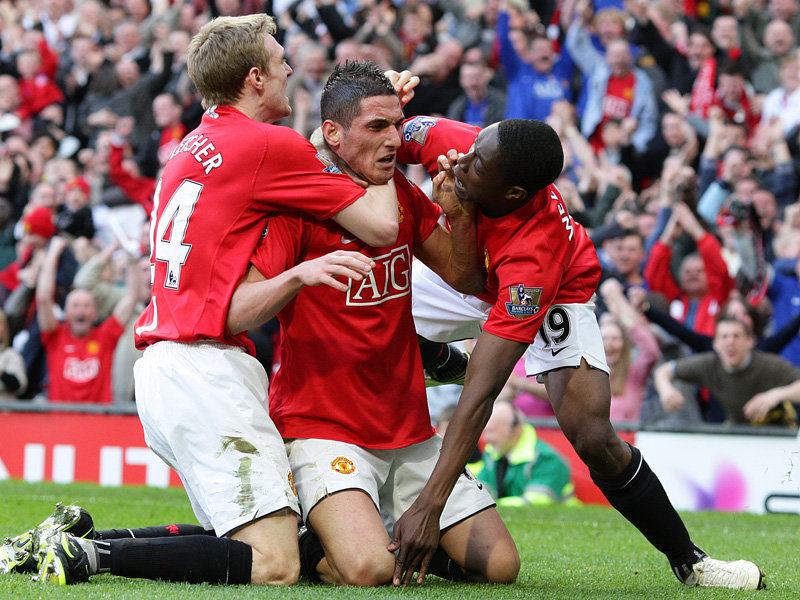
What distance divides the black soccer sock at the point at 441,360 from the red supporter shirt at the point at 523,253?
1.54ft

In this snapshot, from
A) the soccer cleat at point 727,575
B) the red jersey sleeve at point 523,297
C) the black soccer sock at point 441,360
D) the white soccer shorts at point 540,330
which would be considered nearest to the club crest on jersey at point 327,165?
the red jersey sleeve at point 523,297

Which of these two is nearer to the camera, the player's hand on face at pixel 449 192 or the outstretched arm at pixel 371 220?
the outstretched arm at pixel 371 220

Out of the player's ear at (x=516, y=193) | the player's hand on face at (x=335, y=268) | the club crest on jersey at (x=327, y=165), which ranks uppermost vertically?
the club crest on jersey at (x=327, y=165)

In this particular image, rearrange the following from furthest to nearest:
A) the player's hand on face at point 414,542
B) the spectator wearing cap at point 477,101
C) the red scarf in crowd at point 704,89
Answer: the spectator wearing cap at point 477,101, the red scarf in crowd at point 704,89, the player's hand on face at point 414,542

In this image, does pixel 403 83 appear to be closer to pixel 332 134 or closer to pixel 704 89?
pixel 332 134

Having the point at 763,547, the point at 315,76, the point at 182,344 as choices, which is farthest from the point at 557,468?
the point at 315,76

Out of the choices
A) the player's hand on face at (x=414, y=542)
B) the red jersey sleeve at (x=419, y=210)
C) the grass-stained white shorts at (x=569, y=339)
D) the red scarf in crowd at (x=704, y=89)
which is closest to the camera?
the player's hand on face at (x=414, y=542)

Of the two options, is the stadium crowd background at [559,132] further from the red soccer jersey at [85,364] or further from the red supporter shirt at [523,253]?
the red supporter shirt at [523,253]

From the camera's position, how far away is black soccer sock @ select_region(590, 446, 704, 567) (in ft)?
14.8

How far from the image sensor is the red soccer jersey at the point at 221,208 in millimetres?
4164

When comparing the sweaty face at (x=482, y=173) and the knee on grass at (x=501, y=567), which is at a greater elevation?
the sweaty face at (x=482, y=173)

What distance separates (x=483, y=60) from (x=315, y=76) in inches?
70.6

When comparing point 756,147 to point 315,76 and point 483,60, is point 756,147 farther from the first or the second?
point 315,76

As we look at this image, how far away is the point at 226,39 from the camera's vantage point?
4.36 metres
